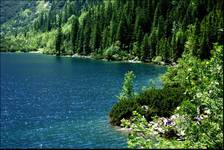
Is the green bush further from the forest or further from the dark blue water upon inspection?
the dark blue water

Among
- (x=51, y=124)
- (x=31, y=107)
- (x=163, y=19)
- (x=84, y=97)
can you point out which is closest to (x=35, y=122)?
(x=51, y=124)

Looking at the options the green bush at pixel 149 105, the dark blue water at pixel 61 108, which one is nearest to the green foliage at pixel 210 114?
the dark blue water at pixel 61 108

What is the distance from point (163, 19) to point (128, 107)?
139165mm

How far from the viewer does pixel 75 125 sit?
58.2 meters

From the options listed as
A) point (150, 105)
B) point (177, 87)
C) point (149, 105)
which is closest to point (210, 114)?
point (150, 105)

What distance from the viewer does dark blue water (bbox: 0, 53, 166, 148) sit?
1996 inches

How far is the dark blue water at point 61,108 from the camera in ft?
166

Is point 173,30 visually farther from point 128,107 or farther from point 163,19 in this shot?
point 128,107

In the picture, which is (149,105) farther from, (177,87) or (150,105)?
(177,87)

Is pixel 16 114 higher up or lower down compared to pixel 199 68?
lower down

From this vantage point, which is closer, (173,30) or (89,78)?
(89,78)

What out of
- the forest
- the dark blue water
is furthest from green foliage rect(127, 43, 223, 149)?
the dark blue water

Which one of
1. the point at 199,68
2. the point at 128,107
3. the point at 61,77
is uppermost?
the point at 199,68

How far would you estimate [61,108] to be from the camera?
72500 mm
